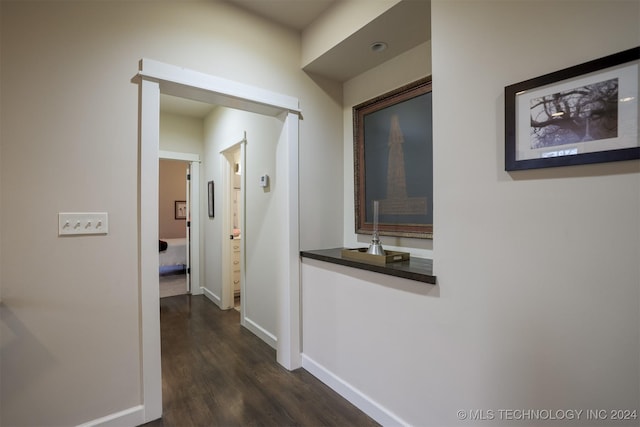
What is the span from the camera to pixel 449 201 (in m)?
1.49

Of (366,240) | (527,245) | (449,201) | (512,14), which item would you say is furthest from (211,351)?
(512,14)

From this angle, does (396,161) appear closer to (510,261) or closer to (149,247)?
(510,261)

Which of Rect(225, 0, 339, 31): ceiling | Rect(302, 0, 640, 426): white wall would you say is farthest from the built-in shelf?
Rect(225, 0, 339, 31): ceiling

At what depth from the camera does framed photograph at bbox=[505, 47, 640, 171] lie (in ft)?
3.30

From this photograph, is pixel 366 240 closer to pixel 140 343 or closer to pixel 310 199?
pixel 310 199

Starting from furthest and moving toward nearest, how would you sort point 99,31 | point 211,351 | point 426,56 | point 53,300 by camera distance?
point 211,351 → point 426,56 → point 99,31 → point 53,300

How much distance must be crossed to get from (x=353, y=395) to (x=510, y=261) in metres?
1.36

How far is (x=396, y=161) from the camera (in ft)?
7.49

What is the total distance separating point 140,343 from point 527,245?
208cm

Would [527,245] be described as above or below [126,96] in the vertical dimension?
below

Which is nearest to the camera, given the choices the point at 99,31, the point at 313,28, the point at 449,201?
the point at 449,201

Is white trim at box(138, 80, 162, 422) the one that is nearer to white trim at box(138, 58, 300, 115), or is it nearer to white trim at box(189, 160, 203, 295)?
white trim at box(138, 58, 300, 115)

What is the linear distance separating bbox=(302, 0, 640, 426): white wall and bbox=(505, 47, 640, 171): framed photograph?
1.7 inches

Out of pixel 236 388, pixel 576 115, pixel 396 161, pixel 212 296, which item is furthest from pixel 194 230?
pixel 576 115
